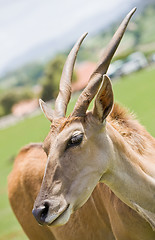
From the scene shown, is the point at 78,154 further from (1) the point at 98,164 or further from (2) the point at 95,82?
(2) the point at 95,82

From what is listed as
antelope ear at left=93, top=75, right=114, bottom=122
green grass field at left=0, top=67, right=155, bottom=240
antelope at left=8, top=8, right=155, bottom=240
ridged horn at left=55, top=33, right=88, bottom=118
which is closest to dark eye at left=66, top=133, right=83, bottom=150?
antelope at left=8, top=8, right=155, bottom=240

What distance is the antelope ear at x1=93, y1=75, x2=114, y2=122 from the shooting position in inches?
187

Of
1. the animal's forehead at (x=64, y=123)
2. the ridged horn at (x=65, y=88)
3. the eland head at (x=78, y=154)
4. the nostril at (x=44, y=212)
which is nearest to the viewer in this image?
the nostril at (x=44, y=212)

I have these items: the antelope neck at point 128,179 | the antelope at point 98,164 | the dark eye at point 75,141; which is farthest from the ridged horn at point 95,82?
the antelope neck at point 128,179

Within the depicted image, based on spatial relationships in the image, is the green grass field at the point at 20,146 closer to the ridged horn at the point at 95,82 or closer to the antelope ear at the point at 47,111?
the antelope ear at the point at 47,111

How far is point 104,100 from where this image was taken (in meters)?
4.88

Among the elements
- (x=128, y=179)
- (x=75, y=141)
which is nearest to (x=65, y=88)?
(x=75, y=141)

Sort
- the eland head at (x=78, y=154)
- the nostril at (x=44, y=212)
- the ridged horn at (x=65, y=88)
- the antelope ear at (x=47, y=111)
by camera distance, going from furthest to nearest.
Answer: the antelope ear at (x=47, y=111) < the ridged horn at (x=65, y=88) < the eland head at (x=78, y=154) < the nostril at (x=44, y=212)

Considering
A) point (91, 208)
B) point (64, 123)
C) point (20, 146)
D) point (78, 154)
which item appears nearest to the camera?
point (78, 154)

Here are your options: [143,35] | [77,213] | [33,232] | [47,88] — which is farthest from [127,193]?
[143,35]

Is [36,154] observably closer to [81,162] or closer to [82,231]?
[82,231]

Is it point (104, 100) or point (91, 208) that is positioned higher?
point (104, 100)

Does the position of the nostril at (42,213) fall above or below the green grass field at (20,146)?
below

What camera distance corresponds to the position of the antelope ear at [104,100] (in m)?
4.75
